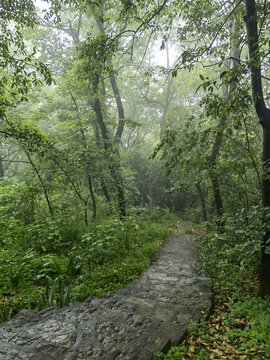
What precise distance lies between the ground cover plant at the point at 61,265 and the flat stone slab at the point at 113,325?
13.3 inches

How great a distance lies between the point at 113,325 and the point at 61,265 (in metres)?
2.04

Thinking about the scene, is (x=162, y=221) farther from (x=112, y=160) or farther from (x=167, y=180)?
(x=112, y=160)

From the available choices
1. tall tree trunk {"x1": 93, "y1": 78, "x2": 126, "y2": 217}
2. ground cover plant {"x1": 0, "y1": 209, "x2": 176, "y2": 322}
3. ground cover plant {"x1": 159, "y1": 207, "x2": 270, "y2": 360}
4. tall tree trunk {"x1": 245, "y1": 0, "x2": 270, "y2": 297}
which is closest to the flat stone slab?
ground cover plant {"x1": 159, "y1": 207, "x2": 270, "y2": 360}

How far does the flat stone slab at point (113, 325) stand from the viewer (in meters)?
2.33

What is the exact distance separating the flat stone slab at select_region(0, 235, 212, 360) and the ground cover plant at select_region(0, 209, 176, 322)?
1.11 feet

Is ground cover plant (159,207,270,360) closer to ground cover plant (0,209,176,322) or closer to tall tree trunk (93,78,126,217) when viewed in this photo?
ground cover plant (0,209,176,322)

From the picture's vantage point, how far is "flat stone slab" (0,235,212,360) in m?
2.33

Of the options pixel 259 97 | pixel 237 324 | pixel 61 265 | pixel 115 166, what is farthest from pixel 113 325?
pixel 115 166

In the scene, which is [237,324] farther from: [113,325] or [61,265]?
[61,265]

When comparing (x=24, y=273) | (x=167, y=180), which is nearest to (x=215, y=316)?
(x=24, y=273)

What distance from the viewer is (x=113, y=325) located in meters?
2.83

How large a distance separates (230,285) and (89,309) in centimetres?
289

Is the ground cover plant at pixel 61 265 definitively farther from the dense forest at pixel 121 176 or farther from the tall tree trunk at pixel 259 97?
the tall tree trunk at pixel 259 97

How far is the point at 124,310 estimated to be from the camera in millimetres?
3240
